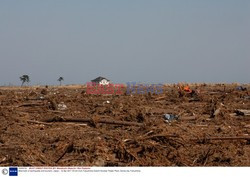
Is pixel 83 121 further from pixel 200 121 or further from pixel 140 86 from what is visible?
pixel 140 86

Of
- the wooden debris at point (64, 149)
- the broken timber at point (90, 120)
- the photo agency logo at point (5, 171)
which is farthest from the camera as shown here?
the broken timber at point (90, 120)

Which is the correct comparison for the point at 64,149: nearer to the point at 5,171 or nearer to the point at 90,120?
the point at 5,171

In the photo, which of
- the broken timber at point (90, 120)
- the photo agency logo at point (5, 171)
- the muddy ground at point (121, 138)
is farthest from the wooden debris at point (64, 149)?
the broken timber at point (90, 120)

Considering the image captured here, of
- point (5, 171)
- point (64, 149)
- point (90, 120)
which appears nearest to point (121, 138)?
point (64, 149)

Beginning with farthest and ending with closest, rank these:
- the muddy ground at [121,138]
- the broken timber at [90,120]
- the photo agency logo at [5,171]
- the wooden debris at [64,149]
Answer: the broken timber at [90,120] → the wooden debris at [64,149] → the muddy ground at [121,138] → the photo agency logo at [5,171]

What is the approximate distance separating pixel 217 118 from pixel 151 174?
6.74 m

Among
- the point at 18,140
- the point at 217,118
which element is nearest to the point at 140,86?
the point at 217,118

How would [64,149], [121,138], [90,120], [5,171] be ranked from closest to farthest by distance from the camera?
1. [5,171]
2. [64,149]
3. [121,138]
4. [90,120]

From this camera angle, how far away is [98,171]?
5719mm

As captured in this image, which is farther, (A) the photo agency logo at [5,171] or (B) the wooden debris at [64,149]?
(B) the wooden debris at [64,149]

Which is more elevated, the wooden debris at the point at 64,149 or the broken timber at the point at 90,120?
the broken timber at the point at 90,120

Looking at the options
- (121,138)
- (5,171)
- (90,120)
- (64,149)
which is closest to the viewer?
(5,171)

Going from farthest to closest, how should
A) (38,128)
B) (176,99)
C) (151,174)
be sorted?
1. (176,99)
2. (38,128)
3. (151,174)

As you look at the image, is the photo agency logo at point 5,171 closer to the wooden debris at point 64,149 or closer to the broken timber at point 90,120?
the wooden debris at point 64,149
